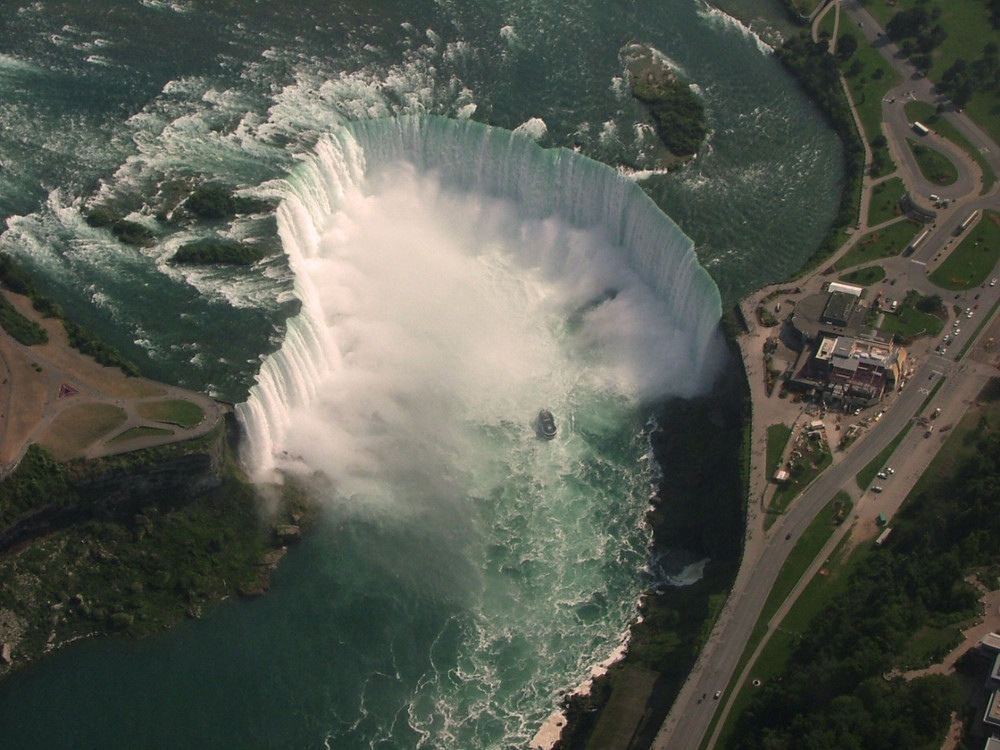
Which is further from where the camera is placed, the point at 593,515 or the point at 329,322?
the point at 329,322

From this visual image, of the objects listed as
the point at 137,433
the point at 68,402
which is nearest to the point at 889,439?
the point at 137,433

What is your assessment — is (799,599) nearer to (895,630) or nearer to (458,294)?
(895,630)

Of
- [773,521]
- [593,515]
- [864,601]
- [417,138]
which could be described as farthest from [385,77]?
[864,601]

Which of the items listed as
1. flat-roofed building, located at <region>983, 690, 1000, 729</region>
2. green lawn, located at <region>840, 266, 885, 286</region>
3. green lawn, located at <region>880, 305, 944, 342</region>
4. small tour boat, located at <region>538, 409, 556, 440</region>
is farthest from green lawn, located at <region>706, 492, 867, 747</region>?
green lawn, located at <region>840, 266, 885, 286</region>

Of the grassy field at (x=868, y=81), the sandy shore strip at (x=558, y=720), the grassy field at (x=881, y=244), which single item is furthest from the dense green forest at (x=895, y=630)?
the grassy field at (x=868, y=81)

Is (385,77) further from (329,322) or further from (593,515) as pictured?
(593,515)

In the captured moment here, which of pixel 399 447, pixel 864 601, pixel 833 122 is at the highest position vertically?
pixel 833 122

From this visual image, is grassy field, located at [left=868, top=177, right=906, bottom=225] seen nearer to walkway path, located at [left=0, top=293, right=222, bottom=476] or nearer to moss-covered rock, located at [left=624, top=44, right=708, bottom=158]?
moss-covered rock, located at [left=624, top=44, right=708, bottom=158]
